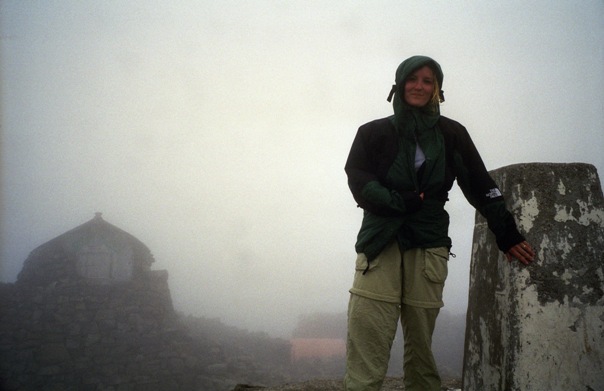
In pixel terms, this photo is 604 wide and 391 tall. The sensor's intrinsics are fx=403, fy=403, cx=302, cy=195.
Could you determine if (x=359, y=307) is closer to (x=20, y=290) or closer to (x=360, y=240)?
(x=360, y=240)

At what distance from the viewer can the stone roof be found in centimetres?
2283

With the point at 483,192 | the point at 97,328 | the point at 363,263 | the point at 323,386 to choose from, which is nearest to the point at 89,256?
the point at 97,328

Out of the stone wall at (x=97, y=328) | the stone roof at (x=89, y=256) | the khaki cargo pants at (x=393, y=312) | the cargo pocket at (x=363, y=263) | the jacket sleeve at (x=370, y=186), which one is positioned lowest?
the stone wall at (x=97, y=328)

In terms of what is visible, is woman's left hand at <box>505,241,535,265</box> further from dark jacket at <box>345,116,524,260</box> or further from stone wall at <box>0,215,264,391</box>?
stone wall at <box>0,215,264,391</box>

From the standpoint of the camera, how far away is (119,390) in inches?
794

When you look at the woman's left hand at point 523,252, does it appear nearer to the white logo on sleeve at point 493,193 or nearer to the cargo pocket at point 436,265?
the white logo on sleeve at point 493,193

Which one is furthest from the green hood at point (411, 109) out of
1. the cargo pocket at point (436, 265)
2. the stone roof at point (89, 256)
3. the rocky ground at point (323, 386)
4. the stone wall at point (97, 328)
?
the stone roof at point (89, 256)

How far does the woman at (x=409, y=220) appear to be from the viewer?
2.12m

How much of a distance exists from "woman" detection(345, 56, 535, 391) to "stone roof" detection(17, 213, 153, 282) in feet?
81.1

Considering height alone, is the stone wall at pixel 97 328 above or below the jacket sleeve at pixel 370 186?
below

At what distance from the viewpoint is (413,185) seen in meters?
2.26

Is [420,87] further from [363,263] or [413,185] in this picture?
[363,263]

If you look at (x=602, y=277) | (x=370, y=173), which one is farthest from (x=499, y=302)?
(x=370, y=173)

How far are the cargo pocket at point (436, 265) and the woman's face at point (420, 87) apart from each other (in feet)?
2.90
